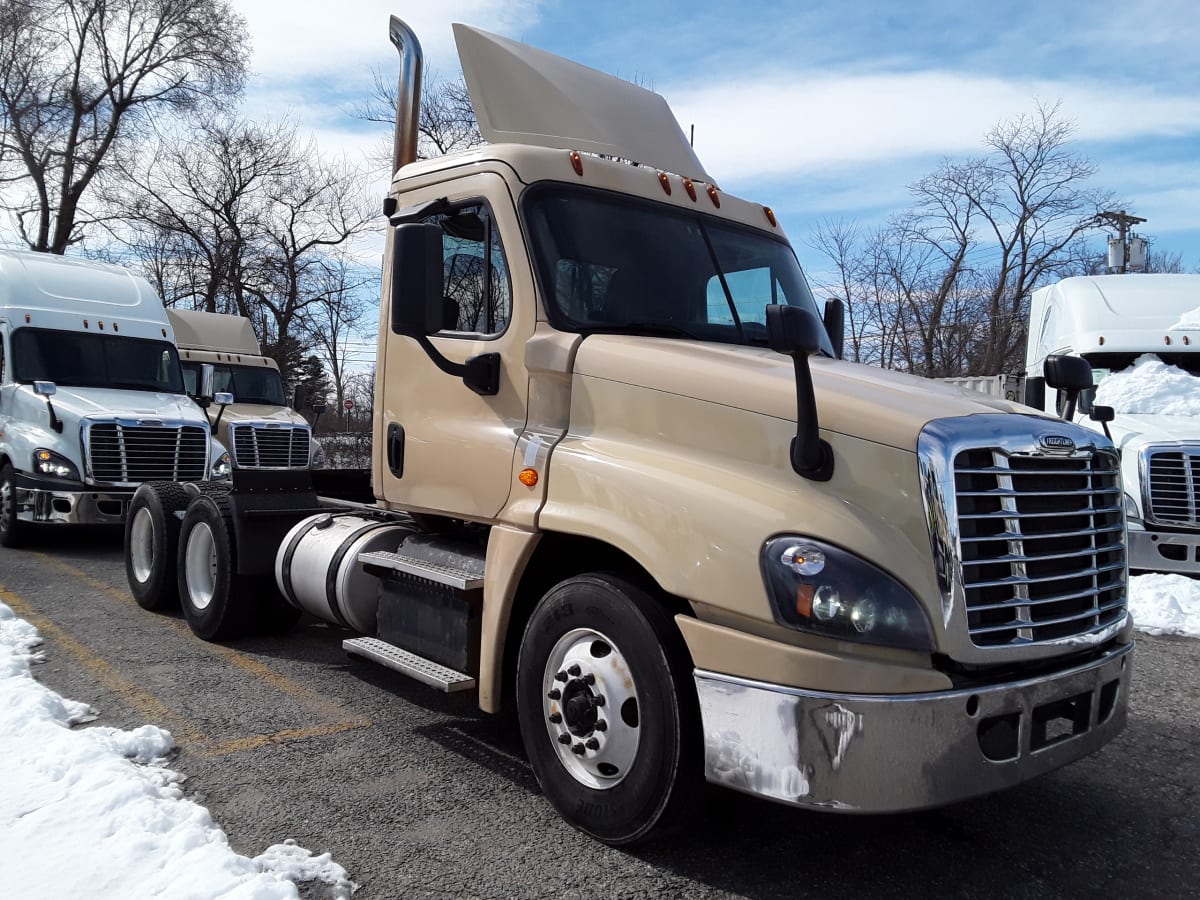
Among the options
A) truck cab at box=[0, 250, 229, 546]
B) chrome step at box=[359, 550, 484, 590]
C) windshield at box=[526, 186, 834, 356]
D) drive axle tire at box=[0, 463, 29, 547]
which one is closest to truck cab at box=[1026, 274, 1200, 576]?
windshield at box=[526, 186, 834, 356]

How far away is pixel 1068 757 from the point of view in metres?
3.20

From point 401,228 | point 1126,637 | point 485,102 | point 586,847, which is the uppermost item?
point 485,102

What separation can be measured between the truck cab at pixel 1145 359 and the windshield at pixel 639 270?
15.2 feet

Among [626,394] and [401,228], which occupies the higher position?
[401,228]

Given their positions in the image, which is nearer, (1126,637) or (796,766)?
(796,766)

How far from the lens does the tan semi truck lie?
2.90m

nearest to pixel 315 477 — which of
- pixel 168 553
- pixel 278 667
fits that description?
pixel 168 553

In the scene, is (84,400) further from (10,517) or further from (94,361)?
(10,517)

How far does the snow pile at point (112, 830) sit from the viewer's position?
2.99m

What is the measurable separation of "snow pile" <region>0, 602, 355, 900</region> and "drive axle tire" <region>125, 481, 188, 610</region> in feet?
8.39

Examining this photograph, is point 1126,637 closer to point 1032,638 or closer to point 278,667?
point 1032,638

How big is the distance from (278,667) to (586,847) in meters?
3.00

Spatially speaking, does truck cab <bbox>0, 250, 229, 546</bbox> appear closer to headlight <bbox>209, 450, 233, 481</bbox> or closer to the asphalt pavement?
headlight <bbox>209, 450, 233, 481</bbox>

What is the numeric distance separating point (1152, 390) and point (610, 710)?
874 cm
